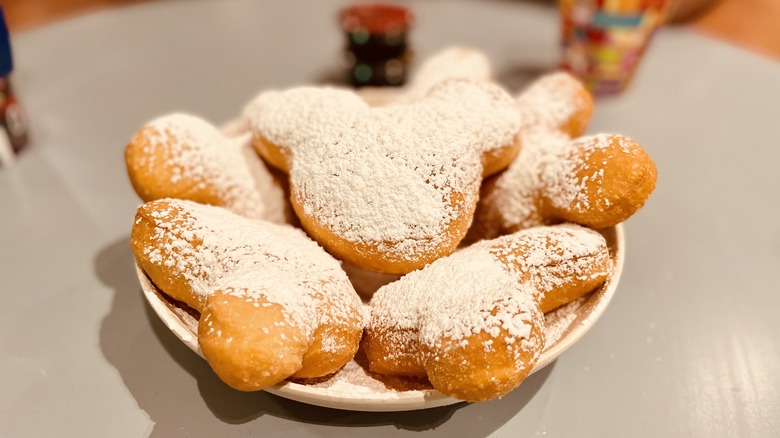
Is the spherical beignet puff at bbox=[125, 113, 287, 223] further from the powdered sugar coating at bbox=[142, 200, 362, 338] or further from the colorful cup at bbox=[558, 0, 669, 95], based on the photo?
the colorful cup at bbox=[558, 0, 669, 95]

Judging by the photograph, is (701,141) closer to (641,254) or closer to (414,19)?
(641,254)

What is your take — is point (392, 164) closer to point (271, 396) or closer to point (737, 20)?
point (271, 396)

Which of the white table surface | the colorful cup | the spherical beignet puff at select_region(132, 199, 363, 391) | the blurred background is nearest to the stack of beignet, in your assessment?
the spherical beignet puff at select_region(132, 199, 363, 391)

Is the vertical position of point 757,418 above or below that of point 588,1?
below

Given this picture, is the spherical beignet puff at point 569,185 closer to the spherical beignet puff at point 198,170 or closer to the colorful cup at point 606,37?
the spherical beignet puff at point 198,170

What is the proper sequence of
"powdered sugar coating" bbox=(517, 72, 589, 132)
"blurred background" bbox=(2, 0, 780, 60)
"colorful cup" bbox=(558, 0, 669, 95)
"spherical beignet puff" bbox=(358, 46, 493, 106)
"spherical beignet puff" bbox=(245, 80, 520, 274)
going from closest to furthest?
"spherical beignet puff" bbox=(245, 80, 520, 274) → "powdered sugar coating" bbox=(517, 72, 589, 132) → "spherical beignet puff" bbox=(358, 46, 493, 106) → "colorful cup" bbox=(558, 0, 669, 95) → "blurred background" bbox=(2, 0, 780, 60)

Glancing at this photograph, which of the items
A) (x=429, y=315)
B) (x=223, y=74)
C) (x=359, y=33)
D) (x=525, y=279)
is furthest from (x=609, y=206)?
(x=223, y=74)
